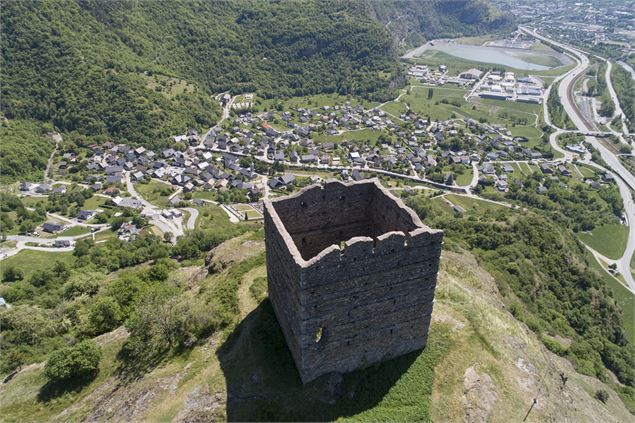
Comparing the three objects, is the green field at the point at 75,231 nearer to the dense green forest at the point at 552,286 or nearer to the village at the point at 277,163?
the village at the point at 277,163

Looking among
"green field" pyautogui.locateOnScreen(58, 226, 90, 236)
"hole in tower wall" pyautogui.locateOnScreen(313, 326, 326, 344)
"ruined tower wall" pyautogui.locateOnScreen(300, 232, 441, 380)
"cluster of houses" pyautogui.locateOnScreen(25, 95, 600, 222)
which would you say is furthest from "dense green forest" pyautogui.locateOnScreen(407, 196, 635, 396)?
"green field" pyautogui.locateOnScreen(58, 226, 90, 236)

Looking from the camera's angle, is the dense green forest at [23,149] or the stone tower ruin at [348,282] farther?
the dense green forest at [23,149]

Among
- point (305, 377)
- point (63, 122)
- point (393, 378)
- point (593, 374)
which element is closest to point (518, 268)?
point (593, 374)

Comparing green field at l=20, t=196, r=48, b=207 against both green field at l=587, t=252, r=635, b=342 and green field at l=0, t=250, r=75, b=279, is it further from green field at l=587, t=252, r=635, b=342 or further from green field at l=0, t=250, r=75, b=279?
green field at l=587, t=252, r=635, b=342

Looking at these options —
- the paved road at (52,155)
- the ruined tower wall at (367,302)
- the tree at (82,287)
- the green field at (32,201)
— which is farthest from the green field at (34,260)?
the ruined tower wall at (367,302)

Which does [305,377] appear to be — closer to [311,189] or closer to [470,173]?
[311,189]
